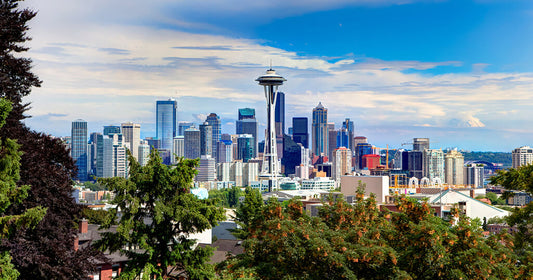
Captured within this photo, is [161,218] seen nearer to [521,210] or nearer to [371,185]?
[521,210]

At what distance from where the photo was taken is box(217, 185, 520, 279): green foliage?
62.8 ft

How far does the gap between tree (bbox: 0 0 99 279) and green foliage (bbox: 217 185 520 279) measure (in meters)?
7.50

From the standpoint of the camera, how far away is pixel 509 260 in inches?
832

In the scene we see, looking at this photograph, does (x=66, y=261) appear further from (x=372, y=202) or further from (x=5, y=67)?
(x=372, y=202)

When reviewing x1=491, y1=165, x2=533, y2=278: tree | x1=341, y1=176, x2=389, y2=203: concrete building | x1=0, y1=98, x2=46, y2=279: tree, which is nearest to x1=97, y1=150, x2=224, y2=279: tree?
x1=0, y1=98, x2=46, y2=279: tree

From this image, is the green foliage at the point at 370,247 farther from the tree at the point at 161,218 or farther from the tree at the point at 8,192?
the tree at the point at 8,192

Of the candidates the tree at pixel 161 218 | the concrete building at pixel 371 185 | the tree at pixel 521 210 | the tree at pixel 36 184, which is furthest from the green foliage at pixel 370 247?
the concrete building at pixel 371 185

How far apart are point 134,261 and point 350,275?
10244 mm

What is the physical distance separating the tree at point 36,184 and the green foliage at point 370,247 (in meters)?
7.50

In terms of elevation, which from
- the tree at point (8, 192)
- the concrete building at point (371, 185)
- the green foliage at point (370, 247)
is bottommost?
Result: the concrete building at point (371, 185)

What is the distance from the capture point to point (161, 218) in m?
25.7

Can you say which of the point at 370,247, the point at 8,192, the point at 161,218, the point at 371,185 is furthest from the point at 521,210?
the point at 371,185

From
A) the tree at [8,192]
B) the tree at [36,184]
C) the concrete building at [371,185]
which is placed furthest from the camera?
the concrete building at [371,185]

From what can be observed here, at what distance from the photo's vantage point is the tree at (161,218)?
26047 mm
